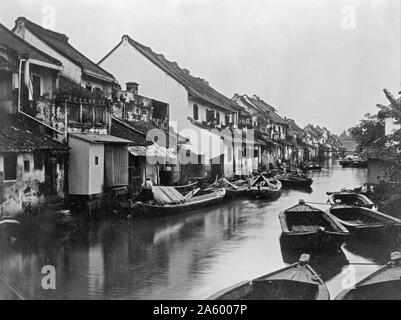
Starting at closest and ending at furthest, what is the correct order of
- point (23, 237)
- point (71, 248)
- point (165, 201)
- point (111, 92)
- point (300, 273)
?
point (300, 273) → point (71, 248) → point (23, 237) → point (165, 201) → point (111, 92)

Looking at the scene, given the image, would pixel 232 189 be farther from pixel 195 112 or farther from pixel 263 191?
pixel 195 112

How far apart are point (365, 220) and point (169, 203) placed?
835 cm

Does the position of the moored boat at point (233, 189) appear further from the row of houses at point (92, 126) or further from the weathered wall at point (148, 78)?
the weathered wall at point (148, 78)

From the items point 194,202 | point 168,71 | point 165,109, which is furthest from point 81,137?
point 168,71

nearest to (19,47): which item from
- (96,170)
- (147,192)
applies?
(96,170)

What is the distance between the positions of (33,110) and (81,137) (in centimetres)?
211

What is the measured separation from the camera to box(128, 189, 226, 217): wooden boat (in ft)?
62.5

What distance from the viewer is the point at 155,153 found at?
24.1 metres

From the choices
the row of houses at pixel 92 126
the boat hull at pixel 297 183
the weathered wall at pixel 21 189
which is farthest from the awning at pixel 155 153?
the boat hull at pixel 297 183

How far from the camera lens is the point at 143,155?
22.7m

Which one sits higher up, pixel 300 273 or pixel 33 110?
pixel 33 110

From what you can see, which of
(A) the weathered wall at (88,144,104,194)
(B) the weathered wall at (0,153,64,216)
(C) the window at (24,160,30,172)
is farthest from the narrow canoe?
(C) the window at (24,160,30,172)

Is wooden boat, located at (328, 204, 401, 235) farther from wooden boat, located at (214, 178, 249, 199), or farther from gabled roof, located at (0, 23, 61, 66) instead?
gabled roof, located at (0, 23, 61, 66)
